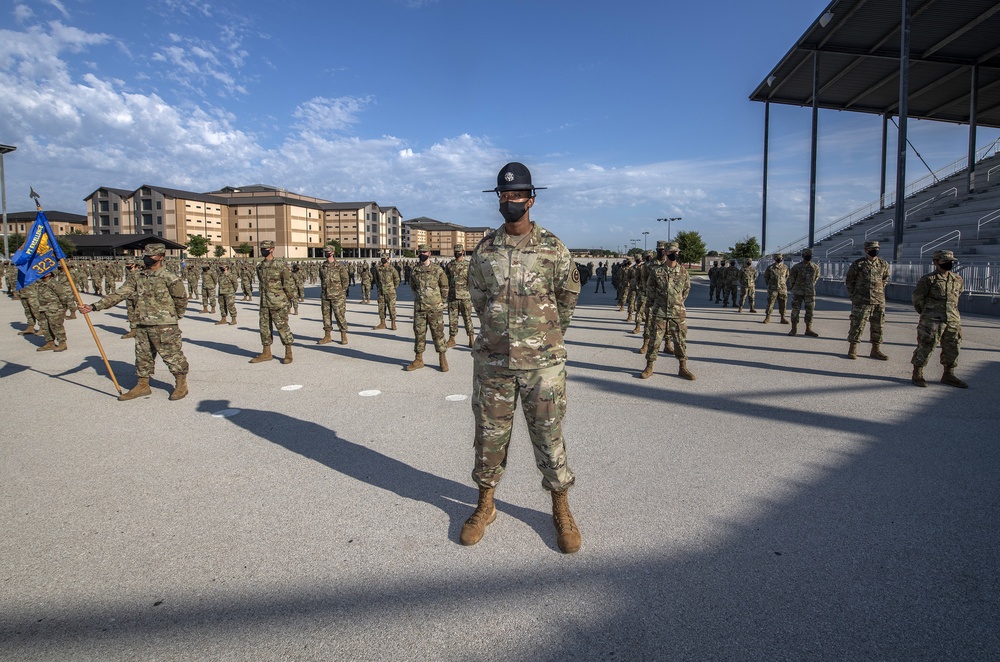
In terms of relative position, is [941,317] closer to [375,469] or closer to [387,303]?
[375,469]

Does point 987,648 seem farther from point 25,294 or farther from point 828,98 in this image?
point 828,98

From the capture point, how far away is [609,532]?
3.23 meters

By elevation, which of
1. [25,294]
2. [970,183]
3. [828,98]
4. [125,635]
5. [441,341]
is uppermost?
[828,98]

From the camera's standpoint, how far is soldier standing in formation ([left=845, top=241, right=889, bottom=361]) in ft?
27.9

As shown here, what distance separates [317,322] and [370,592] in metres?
13.2

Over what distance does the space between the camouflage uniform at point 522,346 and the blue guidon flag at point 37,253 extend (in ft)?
21.5

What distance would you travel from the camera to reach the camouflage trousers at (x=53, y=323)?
9711 millimetres

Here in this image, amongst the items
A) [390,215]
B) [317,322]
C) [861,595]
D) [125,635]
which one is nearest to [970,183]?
[317,322]

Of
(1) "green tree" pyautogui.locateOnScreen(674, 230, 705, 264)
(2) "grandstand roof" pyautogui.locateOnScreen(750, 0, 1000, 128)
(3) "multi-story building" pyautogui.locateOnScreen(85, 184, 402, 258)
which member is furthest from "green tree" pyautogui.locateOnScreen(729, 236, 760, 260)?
(3) "multi-story building" pyautogui.locateOnScreen(85, 184, 402, 258)

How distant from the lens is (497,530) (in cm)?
328

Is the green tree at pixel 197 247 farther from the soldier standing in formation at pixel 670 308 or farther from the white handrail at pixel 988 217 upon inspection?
the white handrail at pixel 988 217

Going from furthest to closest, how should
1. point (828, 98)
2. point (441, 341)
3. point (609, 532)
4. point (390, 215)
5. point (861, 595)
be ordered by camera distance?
1. point (390, 215)
2. point (828, 98)
3. point (441, 341)
4. point (609, 532)
5. point (861, 595)

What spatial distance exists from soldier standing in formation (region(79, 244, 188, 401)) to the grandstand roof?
1028 inches

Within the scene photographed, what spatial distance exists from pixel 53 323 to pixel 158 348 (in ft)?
17.1
